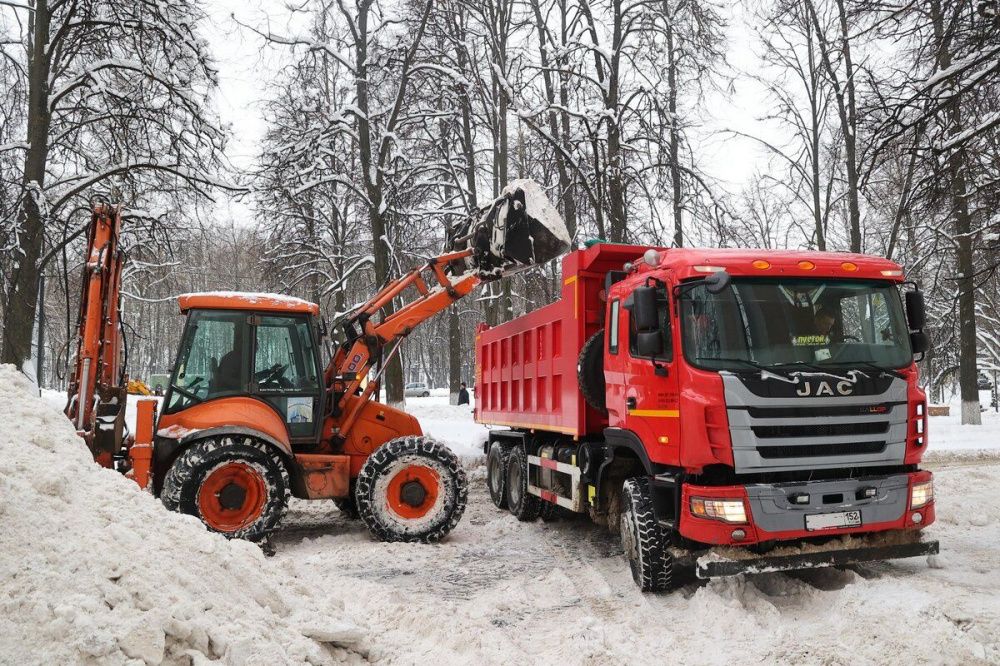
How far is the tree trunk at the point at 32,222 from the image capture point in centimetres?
1211

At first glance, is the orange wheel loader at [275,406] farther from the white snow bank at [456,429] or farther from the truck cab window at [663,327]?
the white snow bank at [456,429]

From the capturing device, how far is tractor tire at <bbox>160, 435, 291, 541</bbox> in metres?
7.50

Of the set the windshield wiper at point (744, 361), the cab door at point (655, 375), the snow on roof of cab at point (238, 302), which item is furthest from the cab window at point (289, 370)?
the windshield wiper at point (744, 361)

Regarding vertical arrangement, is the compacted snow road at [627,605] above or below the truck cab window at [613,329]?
below

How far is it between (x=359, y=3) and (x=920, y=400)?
556 inches

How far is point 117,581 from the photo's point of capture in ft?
13.0

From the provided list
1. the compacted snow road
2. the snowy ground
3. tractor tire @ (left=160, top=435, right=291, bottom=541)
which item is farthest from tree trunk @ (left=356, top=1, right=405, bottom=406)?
the compacted snow road

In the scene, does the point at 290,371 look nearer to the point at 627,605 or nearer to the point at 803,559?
the point at 627,605

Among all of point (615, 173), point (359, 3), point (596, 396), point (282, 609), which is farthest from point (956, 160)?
point (359, 3)

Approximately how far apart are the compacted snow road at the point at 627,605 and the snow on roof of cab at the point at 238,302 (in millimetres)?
2534

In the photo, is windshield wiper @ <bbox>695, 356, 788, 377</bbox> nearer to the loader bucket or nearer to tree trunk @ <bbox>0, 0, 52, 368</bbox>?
the loader bucket

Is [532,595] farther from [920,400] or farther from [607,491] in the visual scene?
[920,400]

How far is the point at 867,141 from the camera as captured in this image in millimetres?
9312

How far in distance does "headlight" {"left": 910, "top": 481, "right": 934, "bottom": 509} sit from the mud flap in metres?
0.29
